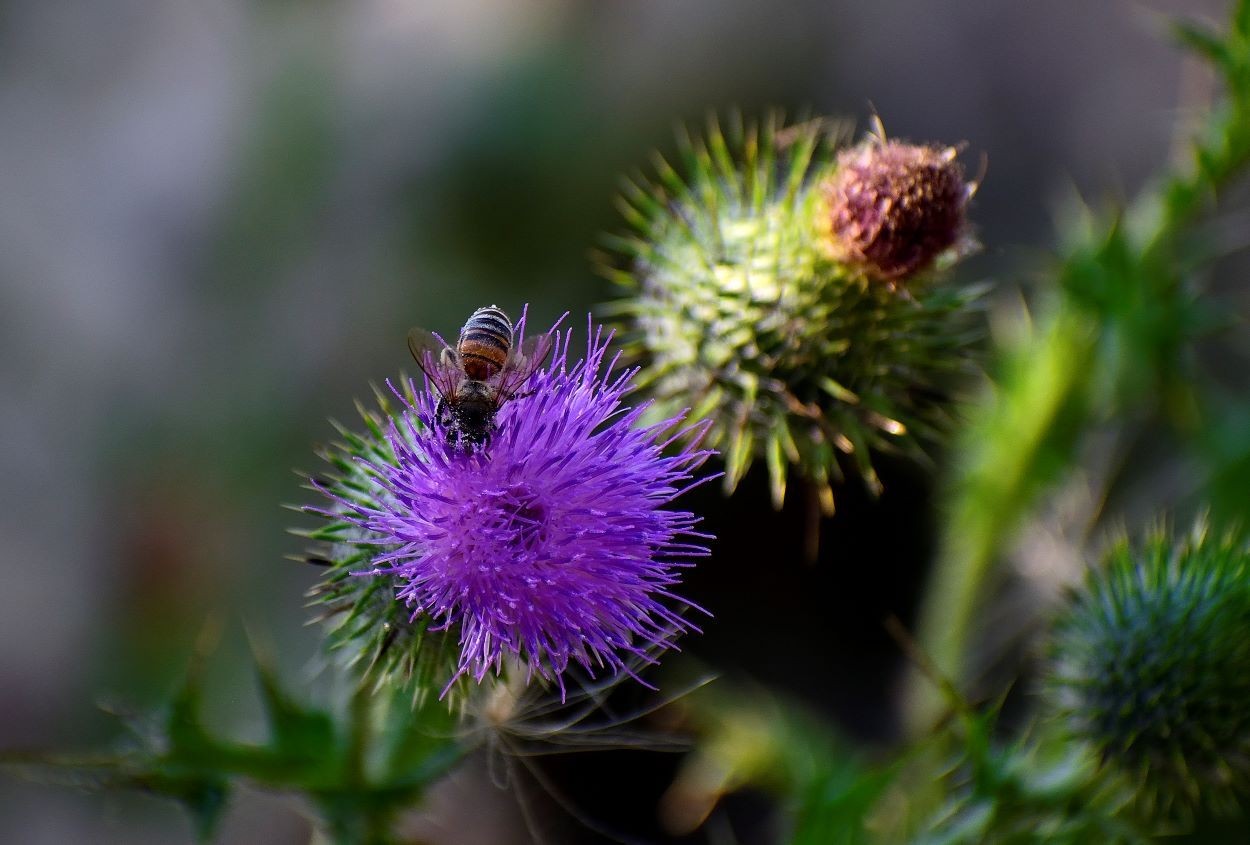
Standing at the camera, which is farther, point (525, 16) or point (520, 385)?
point (525, 16)

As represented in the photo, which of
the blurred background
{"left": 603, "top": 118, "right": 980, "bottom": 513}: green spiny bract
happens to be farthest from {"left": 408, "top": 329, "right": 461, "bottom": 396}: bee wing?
the blurred background

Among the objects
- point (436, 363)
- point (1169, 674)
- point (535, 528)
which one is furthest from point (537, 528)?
point (1169, 674)

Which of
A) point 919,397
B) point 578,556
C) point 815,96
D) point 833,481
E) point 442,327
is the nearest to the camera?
point 578,556

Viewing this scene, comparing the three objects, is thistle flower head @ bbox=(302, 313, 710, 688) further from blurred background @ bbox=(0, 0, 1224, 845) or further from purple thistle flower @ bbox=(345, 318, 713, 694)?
blurred background @ bbox=(0, 0, 1224, 845)

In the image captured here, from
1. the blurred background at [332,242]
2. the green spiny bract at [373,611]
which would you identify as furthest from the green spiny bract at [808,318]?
the blurred background at [332,242]

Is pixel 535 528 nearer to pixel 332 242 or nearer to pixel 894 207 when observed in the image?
pixel 894 207

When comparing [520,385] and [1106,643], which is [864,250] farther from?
[1106,643]

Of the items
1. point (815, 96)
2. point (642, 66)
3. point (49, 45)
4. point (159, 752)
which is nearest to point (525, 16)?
point (642, 66)

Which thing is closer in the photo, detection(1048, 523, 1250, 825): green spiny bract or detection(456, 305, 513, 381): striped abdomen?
detection(456, 305, 513, 381): striped abdomen
